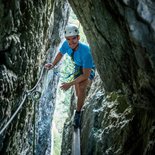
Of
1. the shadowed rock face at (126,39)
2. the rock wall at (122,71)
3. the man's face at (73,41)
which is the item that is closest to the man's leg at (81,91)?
the rock wall at (122,71)

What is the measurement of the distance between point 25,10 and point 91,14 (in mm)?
1069

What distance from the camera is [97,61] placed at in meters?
5.44

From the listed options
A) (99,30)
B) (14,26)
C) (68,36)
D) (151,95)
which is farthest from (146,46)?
(68,36)

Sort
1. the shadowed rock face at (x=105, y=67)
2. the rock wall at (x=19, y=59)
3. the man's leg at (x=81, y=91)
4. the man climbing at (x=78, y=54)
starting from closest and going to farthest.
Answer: the shadowed rock face at (x=105, y=67), the rock wall at (x=19, y=59), the man climbing at (x=78, y=54), the man's leg at (x=81, y=91)

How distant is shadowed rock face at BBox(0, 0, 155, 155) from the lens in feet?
10.5

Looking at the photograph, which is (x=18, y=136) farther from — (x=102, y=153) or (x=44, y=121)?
(x=44, y=121)

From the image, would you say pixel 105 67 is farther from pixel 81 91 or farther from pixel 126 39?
pixel 126 39

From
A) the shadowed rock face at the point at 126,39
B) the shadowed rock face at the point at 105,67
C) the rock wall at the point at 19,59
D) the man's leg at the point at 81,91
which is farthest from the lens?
the man's leg at the point at 81,91

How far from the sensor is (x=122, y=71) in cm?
A: 410

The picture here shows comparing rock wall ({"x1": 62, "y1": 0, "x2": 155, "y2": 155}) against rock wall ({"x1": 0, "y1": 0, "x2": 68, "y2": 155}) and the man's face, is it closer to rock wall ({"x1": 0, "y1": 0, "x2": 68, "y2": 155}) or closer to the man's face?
the man's face

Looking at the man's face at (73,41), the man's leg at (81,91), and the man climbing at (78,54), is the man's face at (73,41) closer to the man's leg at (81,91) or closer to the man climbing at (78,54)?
the man climbing at (78,54)

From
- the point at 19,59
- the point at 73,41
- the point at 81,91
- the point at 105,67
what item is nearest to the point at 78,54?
the point at 73,41

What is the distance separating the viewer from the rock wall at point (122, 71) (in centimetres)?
310

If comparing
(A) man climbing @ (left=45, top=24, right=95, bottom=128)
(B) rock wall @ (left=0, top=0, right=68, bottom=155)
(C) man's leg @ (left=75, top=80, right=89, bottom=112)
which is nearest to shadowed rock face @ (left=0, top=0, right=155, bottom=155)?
(B) rock wall @ (left=0, top=0, right=68, bottom=155)
